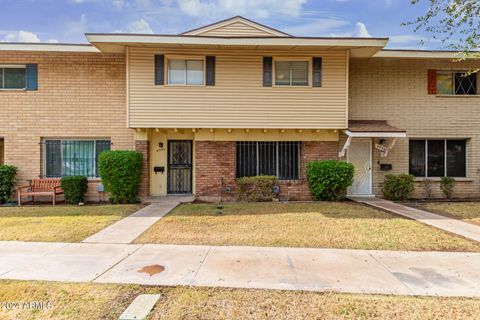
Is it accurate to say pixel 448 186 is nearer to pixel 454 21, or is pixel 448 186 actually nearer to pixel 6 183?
pixel 454 21

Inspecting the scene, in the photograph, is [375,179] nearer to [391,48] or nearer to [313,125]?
A: [313,125]

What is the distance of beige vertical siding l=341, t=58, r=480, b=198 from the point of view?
11.9 m

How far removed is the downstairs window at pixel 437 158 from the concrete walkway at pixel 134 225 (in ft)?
29.7

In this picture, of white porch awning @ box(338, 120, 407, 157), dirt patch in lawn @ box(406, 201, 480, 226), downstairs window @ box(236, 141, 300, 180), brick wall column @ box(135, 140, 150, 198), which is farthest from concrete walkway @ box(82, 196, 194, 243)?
dirt patch in lawn @ box(406, 201, 480, 226)

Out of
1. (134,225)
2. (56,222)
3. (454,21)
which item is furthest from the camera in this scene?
(454,21)

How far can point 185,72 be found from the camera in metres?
10.9

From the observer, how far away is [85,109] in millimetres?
11375

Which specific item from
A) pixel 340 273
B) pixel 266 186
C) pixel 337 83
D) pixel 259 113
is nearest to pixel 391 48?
pixel 337 83

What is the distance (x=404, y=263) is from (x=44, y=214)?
8.63m

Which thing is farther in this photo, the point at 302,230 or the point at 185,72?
the point at 185,72

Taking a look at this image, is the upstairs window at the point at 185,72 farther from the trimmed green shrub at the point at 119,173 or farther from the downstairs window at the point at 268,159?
the trimmed green shrub at the point at 119,173

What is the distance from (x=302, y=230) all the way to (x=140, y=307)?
4081mm

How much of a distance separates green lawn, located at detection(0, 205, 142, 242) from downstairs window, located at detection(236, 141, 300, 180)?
407 centimetres

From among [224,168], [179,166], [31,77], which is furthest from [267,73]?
[31,77]
